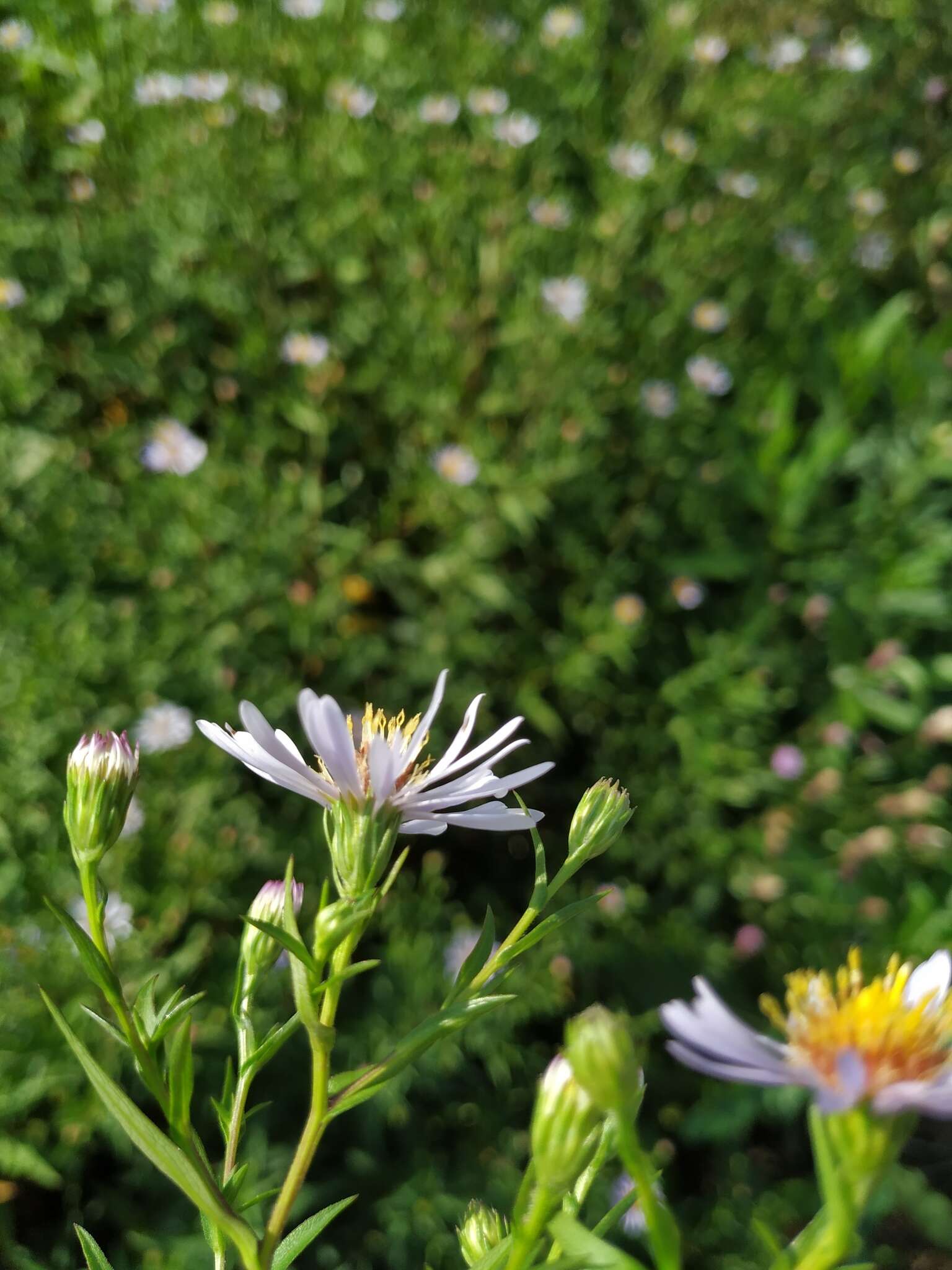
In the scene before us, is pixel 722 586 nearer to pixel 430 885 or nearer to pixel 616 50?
pixel 430 885

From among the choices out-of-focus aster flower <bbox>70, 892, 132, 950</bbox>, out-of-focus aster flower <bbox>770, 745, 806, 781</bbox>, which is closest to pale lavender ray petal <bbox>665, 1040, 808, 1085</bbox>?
out-of-focus aster flower <bbox>70, 892, 132, 950</bbox>

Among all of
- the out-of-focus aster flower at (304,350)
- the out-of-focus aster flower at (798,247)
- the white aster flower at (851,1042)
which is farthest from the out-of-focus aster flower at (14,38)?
the white aster flower at (851,1042)

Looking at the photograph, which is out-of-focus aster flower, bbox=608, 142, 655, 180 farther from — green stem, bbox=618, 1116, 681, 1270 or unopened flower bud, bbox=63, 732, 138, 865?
green stem, bbox=618, 1116, 681, 1270

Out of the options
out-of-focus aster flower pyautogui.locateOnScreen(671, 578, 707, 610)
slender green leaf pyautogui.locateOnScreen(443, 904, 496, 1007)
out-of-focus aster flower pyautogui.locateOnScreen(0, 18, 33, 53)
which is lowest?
slender green leaf pyautogui.locateOnScreen(443, 904, 496, 1007)

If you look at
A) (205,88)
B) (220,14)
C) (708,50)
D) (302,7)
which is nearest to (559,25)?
(708,50)

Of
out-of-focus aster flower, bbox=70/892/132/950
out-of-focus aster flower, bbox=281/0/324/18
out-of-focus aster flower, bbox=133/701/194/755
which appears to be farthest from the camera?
out-of-focus aster flower, bbox=281/0/324/18

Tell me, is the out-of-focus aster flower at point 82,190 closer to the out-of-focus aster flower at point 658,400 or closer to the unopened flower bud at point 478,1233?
the out-of-focus aster flower at point 658,400
